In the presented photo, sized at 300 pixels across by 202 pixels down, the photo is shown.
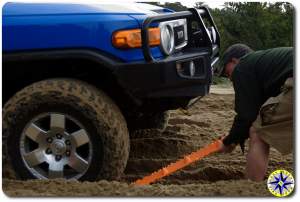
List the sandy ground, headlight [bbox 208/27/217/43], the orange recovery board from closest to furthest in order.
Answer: the sandy ground → the orange recovery board → headlight [bbox 208/27/217/43]

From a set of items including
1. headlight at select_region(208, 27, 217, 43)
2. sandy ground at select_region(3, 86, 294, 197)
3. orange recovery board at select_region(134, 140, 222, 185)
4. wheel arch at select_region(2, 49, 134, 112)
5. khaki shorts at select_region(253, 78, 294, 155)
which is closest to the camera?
sandy ground at select_region(3, 86, 294, 197)

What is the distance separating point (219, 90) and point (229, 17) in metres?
0.59

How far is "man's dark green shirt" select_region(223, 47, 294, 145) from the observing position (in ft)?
13.9

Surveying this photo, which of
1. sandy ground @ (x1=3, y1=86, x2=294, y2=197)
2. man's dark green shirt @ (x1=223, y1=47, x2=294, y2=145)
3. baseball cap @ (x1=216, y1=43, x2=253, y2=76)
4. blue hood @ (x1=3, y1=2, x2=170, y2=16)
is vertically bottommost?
sandy ground @ (x1=3, y1=86, x2=294, y2=197)

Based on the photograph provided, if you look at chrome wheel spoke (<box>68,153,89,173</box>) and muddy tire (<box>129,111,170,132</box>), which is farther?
muddy tire (<box>129,111,170,132</box>)

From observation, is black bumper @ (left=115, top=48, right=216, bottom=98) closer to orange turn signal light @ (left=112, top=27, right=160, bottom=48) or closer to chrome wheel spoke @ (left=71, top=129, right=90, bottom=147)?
orange turn signal light @ (left=112, top=27, right=160, bottom=48)

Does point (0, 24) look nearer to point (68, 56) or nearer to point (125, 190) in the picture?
point (68, 56)

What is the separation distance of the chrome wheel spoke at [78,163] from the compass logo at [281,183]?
106 cm

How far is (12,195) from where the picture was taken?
3818 mm

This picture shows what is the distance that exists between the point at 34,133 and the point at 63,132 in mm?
169

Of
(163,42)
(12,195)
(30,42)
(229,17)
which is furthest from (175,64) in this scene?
(12,195)

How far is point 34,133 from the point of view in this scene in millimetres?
4016

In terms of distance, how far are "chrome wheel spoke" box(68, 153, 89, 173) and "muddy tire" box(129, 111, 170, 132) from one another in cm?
63

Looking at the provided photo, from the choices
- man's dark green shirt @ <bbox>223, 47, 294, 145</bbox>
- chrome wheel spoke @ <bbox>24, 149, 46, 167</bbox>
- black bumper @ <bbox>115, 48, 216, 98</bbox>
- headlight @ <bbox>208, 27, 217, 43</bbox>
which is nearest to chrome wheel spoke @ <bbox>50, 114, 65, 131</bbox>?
chrome wheel spoke @ <bbox>24, 149, 46, 167</bbox>
